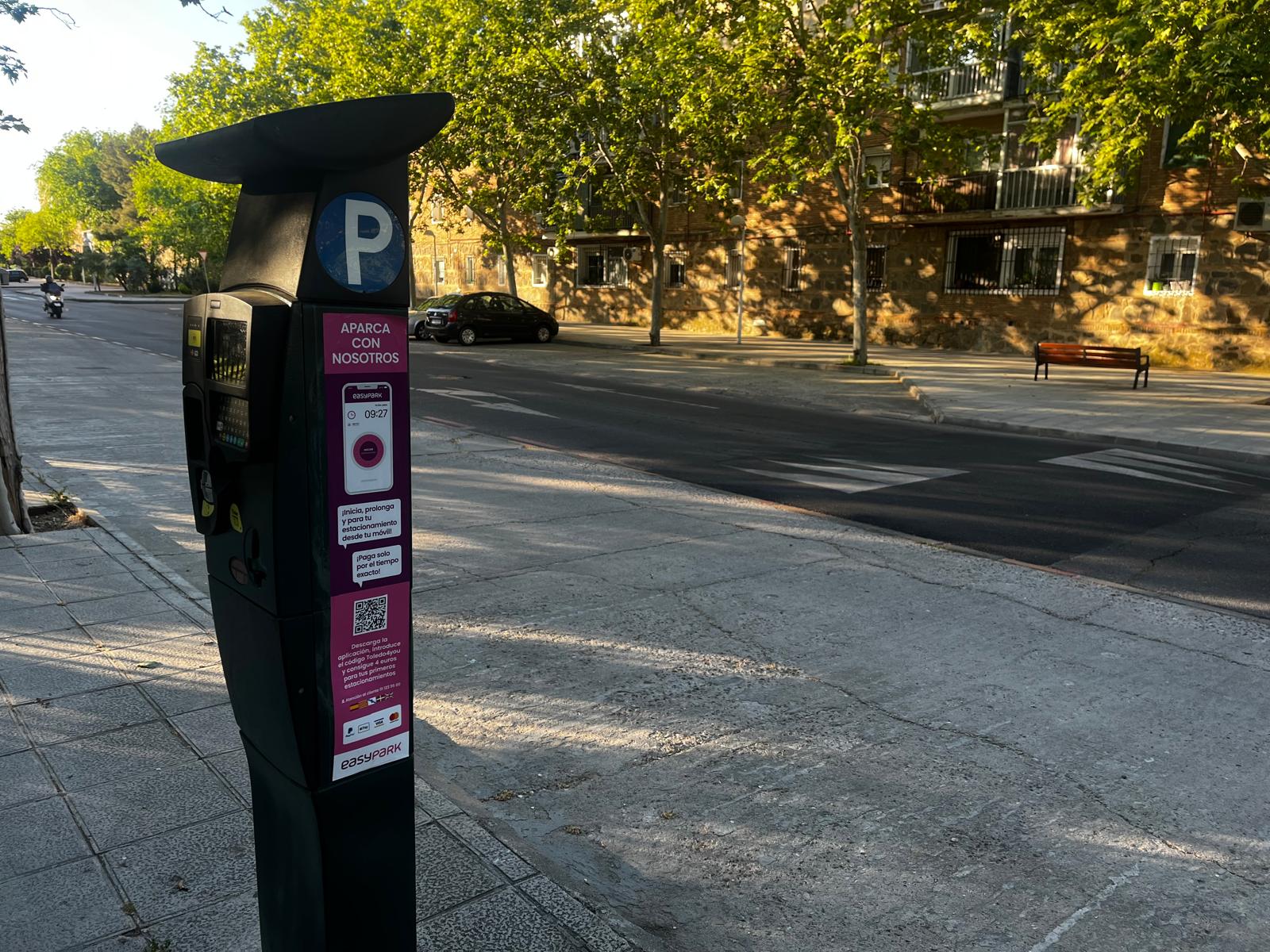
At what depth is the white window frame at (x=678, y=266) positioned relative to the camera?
33.4 m

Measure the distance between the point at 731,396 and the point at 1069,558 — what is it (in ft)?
34.0

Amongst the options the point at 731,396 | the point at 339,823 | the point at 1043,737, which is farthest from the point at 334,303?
the point at 731,396

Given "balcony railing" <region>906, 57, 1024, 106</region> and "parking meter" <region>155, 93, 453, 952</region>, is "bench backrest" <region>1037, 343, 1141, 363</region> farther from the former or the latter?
"parking meter" <region>155, 93, 453, 952</region>

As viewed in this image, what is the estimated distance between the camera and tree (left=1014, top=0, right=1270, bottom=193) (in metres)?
13.0

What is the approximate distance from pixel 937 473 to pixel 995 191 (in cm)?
1768

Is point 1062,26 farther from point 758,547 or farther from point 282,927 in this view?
point 282,927

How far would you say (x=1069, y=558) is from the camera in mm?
6805

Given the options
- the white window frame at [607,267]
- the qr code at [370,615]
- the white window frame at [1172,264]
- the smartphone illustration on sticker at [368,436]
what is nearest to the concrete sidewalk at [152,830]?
the qr code at [370,615]

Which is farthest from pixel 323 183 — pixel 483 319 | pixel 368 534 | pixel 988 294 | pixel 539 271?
pixel 539 271

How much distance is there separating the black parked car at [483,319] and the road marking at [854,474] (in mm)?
17964

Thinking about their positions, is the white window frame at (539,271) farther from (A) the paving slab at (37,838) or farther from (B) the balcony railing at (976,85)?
(A) the paving slab at (37,838)

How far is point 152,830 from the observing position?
2.96 metres

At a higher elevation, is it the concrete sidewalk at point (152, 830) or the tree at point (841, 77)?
the tree at point (841, 77)

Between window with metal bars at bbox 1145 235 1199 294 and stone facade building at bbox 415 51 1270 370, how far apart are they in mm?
36
